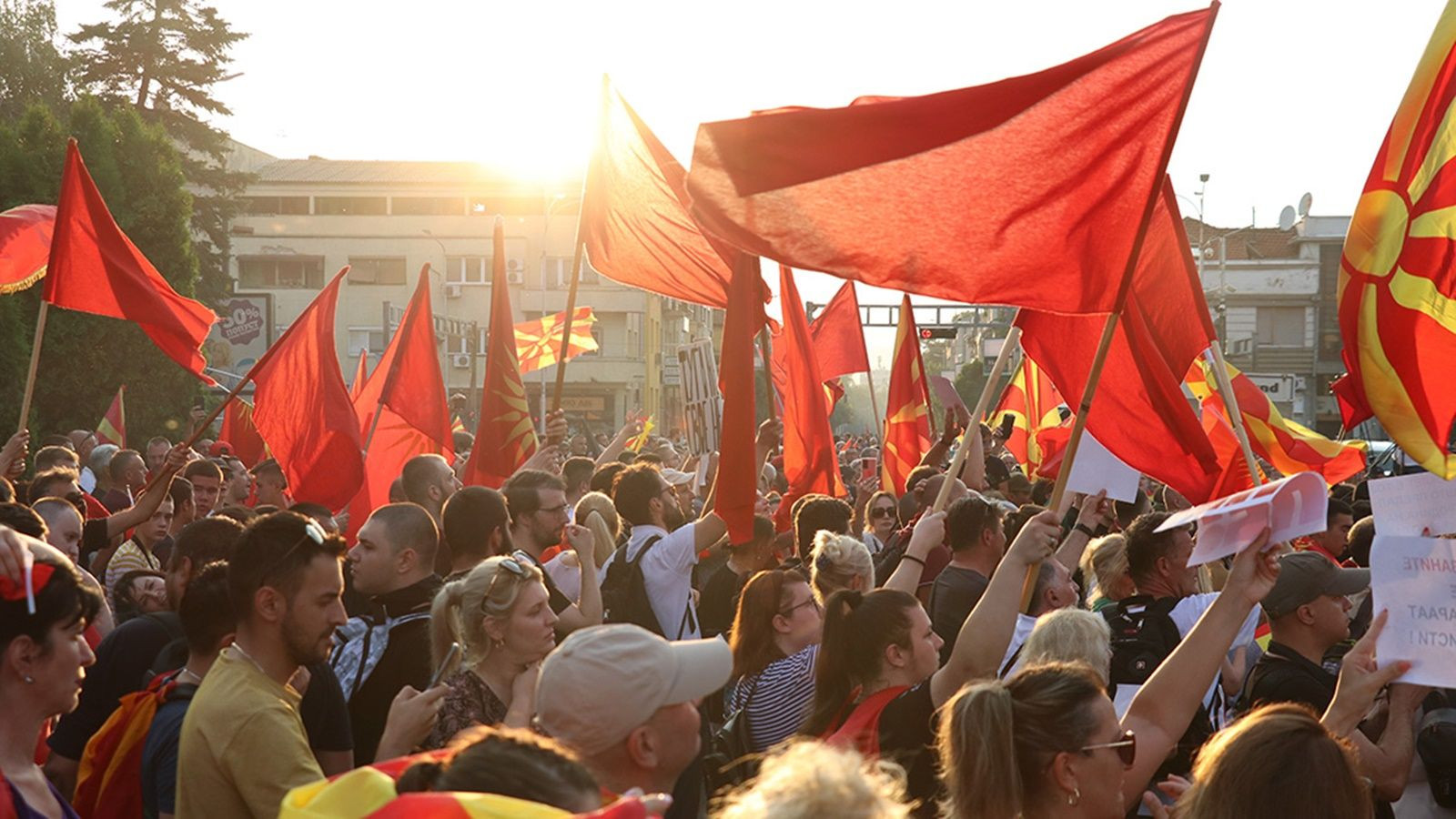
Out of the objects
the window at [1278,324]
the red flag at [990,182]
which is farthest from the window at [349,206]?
the red flag at [990,182]

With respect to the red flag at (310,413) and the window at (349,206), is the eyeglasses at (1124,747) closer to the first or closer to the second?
the red flag at (310,413)

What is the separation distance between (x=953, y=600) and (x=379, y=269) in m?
66.9

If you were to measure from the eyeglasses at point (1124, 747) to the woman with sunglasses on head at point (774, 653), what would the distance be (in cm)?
205

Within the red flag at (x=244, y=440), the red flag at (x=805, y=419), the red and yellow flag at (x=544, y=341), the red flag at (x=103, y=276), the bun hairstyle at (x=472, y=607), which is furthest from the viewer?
the red and yellow flag at (x=544, y=341)

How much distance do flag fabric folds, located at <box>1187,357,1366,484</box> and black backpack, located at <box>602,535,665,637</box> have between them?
222 inches

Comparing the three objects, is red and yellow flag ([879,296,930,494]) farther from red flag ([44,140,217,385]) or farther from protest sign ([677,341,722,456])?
red flag ([44,140,217,385])

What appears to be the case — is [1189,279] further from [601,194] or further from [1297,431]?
[1297,431]

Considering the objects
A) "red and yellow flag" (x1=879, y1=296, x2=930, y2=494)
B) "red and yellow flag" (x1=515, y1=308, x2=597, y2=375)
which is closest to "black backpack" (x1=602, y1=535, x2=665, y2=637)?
"red and yellow flag" (x1=879, y1=296, x2=930, y2=494)

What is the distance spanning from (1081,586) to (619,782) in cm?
649

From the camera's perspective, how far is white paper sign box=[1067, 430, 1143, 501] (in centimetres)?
864

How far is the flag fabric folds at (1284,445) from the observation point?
1188cm

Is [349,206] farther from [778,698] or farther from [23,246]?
[778,698]

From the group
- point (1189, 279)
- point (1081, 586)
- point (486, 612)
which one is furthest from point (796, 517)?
point (486, 612)

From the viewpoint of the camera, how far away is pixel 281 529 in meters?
4.41
